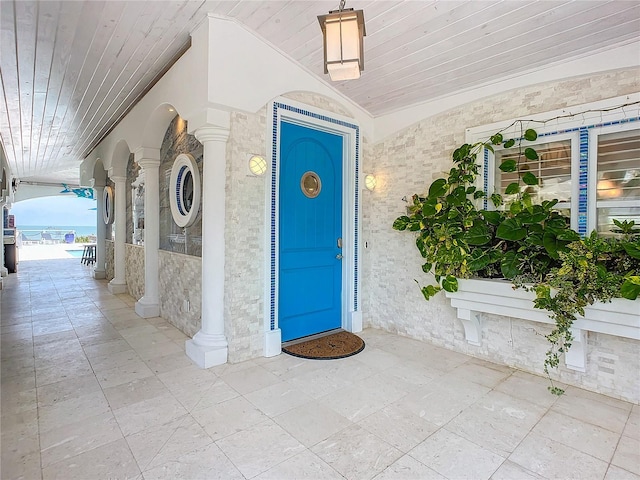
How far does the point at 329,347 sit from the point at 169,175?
9.13ft

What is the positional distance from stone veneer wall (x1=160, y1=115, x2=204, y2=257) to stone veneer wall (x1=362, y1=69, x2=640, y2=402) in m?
1.81

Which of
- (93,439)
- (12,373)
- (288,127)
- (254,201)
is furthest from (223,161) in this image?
(12,373)

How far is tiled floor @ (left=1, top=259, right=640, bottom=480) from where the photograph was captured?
169cm

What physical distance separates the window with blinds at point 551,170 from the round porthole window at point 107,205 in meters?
6.94

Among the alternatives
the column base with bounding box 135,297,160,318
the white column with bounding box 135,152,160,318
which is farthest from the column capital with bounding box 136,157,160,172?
the column base with bounding box 135,297,160,318

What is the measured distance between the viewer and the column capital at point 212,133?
280cm

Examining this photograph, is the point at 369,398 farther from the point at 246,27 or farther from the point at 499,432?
the point at 246,27

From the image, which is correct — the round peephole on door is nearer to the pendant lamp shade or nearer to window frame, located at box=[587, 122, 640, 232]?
the pendant lamp shade

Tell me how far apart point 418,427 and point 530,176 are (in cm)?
200

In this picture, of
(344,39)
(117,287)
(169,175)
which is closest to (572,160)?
(344,39)

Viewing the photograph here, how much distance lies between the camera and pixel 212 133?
2.81 meters

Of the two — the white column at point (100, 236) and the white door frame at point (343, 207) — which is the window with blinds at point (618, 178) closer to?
the white door frame at point (343, 207)

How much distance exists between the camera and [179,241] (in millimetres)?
3850

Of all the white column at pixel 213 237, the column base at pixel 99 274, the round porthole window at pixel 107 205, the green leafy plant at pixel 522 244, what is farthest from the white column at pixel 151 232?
the column base at pixel 99 274
